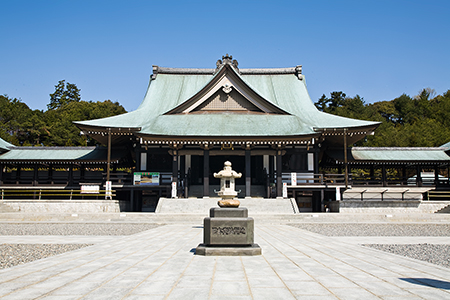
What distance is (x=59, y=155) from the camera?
88.3 feet

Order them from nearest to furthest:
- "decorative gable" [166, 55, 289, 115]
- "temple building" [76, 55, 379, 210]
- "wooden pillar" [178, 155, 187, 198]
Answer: "temple building" [76, 55, 379, 210] → "wooden pillar" [178, 155, 187, 198] → "decorative gable" [166, 55, 289, 115]

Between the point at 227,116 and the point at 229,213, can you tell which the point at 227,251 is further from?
the point at 227,116

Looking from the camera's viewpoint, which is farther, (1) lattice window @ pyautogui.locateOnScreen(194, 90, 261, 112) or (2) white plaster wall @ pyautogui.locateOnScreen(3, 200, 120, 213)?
(1) lattice window @ pyautogui.locateOnScreen(194, 90, 261, 112)

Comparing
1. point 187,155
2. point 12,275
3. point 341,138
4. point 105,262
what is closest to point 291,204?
point 341,138

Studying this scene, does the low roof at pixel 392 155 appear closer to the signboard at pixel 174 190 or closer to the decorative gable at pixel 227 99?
the decorative gable at pixel 227 99

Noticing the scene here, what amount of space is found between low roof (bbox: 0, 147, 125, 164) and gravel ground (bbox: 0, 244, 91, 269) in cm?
1614

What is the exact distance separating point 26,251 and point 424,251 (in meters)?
10.4

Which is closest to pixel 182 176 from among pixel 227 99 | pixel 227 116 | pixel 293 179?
pixel 227 116

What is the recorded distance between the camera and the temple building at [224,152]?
2378cm

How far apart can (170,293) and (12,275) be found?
3.04m

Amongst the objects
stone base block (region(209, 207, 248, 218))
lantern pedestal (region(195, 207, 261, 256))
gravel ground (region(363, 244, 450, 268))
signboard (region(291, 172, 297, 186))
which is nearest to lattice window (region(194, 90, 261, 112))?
signboard (region(291, 172, 297, 186))

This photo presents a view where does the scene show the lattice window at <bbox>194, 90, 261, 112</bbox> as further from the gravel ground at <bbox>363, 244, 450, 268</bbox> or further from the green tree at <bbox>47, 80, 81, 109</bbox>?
the green tree at <bbox>47, 80, 81, 109</bbox>

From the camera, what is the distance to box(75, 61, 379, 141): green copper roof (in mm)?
24250

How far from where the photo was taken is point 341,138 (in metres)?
26.1
